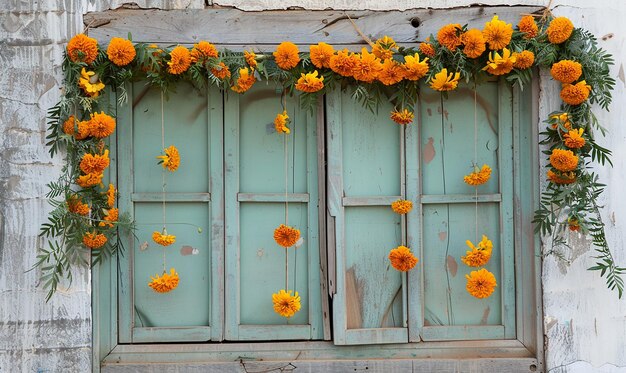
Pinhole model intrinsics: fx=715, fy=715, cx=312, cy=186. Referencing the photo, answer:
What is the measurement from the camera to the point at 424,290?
3.56 m

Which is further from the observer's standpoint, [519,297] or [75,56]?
[519,297]

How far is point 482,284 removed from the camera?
10.7ft

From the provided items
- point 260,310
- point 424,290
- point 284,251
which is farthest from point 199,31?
point 424,290

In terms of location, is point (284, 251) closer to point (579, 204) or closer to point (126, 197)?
point (126, 197)

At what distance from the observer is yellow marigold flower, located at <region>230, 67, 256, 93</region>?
3.31 m

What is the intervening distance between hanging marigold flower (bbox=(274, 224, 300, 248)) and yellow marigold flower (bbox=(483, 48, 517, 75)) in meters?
1.19

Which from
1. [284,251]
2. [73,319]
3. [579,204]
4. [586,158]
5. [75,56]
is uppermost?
[75,56]

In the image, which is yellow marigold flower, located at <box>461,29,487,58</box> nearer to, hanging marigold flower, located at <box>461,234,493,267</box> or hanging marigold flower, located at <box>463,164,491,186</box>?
hanging marigold flower, located at <box>463,164,491,186</box>

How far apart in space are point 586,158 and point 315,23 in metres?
1.48

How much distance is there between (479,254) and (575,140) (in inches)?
27.1

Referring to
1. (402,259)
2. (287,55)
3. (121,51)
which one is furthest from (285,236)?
(121,51)

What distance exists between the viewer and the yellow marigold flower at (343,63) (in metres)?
3.29

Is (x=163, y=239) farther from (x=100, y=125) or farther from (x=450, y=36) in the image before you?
(x=450, y=36)

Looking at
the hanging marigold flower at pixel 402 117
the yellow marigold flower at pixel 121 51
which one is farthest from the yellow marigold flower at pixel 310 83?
the yellow marigold flower at pixel 121 51
